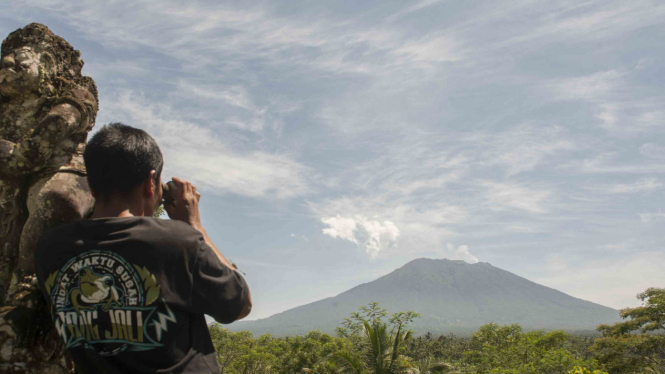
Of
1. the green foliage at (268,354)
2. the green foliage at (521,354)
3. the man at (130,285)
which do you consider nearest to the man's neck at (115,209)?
the man at (130,285)

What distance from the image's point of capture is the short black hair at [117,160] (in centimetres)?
169

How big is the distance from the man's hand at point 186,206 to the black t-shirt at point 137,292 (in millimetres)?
309

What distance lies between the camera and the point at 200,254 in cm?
162

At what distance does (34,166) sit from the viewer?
2.61 m

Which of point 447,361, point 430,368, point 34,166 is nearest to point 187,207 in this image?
point 34,166

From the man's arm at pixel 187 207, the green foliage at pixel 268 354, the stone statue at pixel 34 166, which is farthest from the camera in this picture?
the green foliage at pixel 268 354

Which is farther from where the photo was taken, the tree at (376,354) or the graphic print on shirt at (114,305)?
the tree at (376,354)

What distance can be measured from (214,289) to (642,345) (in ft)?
106

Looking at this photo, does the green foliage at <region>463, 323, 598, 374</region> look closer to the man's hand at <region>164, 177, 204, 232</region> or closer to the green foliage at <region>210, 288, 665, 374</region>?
the green foliage at <region>210, 288, 665, 374</region>

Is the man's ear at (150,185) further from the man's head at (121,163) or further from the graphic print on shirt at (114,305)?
the graphic print on shirt at (114,305)

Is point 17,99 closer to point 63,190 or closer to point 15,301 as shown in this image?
point 63,190

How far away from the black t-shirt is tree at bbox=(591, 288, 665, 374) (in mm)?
30510

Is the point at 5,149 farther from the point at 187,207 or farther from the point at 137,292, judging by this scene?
the point at 137,292

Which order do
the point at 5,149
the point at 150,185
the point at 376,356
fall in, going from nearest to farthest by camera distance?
the point at 150,185 < the point at 5,149 < the point at 376,356
